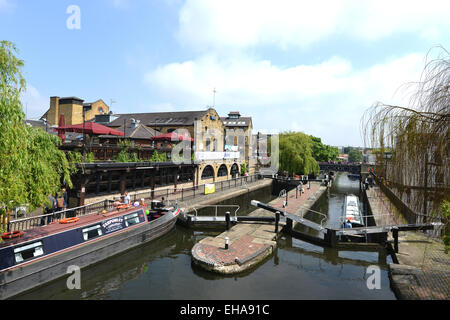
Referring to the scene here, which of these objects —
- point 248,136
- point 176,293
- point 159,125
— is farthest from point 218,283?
point 248,136

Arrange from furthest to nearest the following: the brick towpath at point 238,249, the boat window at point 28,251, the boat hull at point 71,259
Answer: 1. the brick towpath at point 238,249
2. the boat window at point 28,251
3. the boat hull at point 71,259

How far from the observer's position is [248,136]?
5247cm

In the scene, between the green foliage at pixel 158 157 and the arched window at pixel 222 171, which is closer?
the green foliage at pixel 158 157

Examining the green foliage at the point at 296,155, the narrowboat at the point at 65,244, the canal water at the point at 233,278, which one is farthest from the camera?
the green foliage at the point at 296,155

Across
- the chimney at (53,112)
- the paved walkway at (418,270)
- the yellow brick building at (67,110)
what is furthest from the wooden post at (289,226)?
the chimney at (53,112)

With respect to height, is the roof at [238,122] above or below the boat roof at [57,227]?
above

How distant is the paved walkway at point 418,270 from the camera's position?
8383 millimetres

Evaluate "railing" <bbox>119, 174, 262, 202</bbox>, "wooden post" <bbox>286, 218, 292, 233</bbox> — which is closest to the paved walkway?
"wooden post" <bbox>286, 218, 292, 233</bbox>

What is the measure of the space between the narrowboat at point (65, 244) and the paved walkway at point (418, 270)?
12132mm

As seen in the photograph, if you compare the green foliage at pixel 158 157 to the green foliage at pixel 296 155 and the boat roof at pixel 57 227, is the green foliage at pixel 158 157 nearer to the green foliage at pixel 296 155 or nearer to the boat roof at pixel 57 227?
the boat roof at pixel 57 227

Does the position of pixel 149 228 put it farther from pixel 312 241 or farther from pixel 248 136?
pixel 248 136

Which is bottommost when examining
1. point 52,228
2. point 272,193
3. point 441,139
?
point 272,193

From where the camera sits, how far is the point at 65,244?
10828 mm
